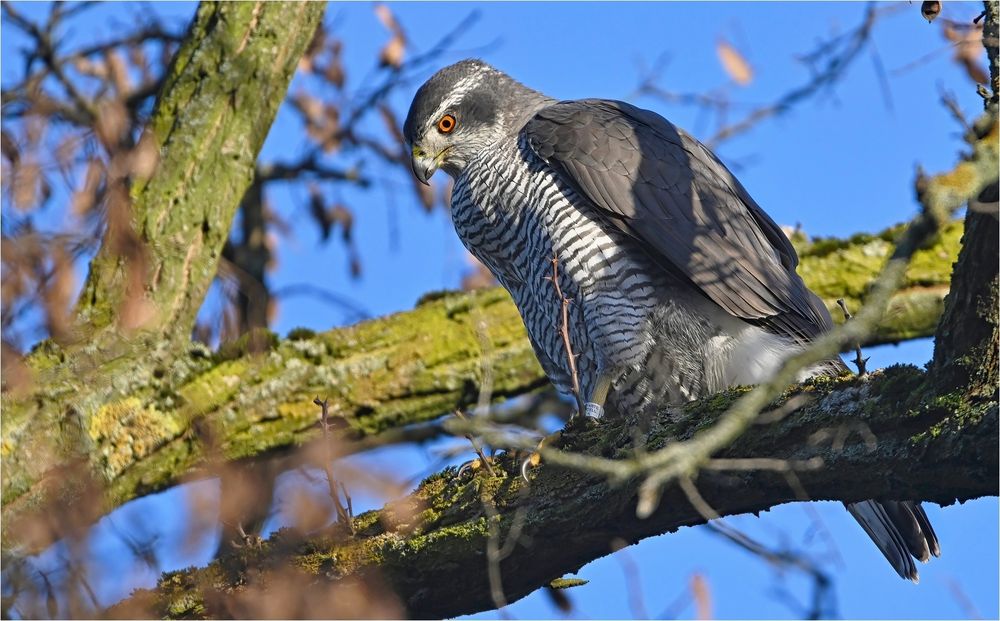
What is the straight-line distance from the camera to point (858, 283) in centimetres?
606

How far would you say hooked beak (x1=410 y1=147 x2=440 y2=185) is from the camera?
5320mm

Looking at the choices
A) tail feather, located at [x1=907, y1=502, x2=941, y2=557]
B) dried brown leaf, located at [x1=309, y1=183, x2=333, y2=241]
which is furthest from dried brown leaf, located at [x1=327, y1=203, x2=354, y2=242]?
tail feather, located at [x1=907, y1=502, x2=941, y2=557]

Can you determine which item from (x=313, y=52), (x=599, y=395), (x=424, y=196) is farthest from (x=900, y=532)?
(x=313, y=52)

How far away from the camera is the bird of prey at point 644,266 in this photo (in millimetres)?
4328

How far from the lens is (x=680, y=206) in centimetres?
452

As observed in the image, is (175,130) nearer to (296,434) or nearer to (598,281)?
(296,434)

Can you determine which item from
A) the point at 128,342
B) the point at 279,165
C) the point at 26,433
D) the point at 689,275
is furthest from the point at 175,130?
the point at 689,275

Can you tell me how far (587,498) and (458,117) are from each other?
2.34m

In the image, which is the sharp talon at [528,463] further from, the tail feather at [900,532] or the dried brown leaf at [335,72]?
the dried brown leaf at [335,72]

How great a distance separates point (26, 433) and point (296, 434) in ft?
4.14

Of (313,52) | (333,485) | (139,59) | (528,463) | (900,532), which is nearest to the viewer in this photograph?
(333,485)

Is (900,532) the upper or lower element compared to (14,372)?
lower

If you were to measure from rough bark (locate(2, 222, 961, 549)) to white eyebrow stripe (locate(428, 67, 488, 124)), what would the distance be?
40.7 inches

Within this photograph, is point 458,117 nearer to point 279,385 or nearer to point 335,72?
point 279,385
